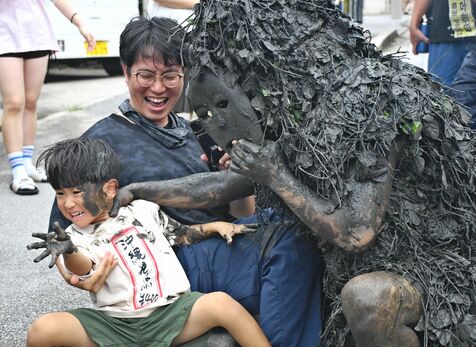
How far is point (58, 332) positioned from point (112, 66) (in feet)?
28.4

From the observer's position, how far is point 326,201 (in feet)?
7.48

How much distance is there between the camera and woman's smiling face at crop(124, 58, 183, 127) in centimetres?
292

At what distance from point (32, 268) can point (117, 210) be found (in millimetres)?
1767

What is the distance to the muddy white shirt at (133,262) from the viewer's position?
8.45ft

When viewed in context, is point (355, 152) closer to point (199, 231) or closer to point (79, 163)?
point (199, 231)

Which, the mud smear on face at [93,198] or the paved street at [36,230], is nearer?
the mud smear on face at [93,198]

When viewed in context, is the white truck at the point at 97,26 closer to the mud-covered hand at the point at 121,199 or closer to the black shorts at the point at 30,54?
the black shorts at the point at 30,54

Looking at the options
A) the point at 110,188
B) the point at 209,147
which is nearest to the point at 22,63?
the point at 209,147

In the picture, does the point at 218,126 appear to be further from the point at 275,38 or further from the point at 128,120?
the point at 128,120

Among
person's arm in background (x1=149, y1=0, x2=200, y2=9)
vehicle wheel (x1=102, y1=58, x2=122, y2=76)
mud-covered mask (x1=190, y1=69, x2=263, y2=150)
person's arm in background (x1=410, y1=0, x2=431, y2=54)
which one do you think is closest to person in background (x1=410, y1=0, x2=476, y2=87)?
person's arm in background (x1=410, y1=0, x2=431, y2=54)

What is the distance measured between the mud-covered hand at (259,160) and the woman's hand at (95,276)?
566mm

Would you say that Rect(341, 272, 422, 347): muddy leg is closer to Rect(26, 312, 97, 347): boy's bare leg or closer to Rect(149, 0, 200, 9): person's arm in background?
Rect(26, 312, 97, 347): boy's bare leg

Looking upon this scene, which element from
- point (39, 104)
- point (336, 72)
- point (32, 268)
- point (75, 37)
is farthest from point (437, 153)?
point (75, 37)

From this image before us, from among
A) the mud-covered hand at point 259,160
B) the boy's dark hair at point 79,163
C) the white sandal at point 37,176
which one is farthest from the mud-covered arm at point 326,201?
the white sandal at point 37,176
